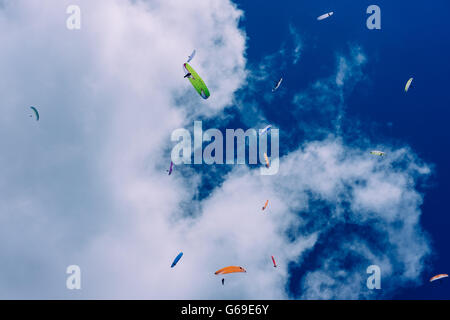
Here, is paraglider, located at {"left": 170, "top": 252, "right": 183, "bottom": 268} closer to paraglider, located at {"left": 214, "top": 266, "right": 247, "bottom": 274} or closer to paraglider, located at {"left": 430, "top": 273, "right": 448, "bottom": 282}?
paraglider, located at {"left": 214, "top": 266, "right": 247, "bottom": 274}

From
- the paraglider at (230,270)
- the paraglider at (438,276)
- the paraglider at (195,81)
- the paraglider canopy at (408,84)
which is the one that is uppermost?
the paraglider canopy at (408,84)

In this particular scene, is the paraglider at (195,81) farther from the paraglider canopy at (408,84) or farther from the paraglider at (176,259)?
the paraglider canopy at (408,84)

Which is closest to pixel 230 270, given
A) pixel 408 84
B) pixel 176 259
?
pixel 176 259

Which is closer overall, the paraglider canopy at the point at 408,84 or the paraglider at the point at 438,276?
the paraglider at the point at 438,276

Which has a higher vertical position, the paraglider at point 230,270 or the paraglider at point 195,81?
the paraglider at point 195,81

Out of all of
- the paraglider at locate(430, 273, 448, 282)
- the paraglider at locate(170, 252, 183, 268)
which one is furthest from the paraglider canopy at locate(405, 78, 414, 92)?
the paraglider at locate(170, 252, 183, 268)

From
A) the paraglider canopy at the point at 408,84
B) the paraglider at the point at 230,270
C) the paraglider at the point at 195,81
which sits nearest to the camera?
the paraglider at the point at 195,81

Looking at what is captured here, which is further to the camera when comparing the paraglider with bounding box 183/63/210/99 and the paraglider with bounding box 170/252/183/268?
the paraglider with bounding box 170/252/183/268

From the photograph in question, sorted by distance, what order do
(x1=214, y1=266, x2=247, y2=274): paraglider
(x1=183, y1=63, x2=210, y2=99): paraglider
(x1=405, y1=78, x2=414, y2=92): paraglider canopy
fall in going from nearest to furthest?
(x1=183, y1=63, x2=210, y2=99): paraglider < (x1=214, y1=266, x2=247, y2=274): paraglider < (x1=405, y1=78, x2=414, y2=92): paraglider canopy

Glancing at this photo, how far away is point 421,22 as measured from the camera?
17.8 meters


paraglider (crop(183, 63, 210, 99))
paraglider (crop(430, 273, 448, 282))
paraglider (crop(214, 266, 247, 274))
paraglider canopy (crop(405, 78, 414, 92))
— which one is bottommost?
paraglider (crop(430, 273, 448, 282))

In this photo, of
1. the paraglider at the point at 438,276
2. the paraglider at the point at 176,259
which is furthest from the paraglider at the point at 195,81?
the paraglider at the point at 438,276
